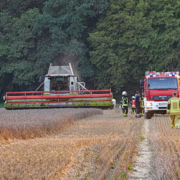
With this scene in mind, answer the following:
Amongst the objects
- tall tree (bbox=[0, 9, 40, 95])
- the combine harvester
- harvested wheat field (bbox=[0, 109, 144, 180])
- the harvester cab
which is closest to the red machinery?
the combine harvester

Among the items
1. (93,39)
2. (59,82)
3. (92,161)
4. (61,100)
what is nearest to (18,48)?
(93,39)

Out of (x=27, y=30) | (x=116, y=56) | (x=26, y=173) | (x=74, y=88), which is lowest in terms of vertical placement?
(x=26, y=173)

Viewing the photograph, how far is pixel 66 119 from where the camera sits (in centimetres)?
1956

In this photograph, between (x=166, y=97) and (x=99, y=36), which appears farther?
(x=99, y=36)

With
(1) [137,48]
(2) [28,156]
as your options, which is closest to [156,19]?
(1) [137,48]

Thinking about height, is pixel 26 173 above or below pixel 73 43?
below

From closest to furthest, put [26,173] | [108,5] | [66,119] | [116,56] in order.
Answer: [26,173] → [66,119] → [116,56] → [108,5]

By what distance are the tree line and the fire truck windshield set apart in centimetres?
1882

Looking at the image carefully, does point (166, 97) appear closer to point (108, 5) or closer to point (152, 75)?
point (152, 75)

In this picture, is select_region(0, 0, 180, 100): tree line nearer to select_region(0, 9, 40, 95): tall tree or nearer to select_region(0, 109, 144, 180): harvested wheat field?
select_region(0, 9, 40, 95): tall tree

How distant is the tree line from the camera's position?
149 feet

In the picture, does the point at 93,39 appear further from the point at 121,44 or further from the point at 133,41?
the point at 133,41

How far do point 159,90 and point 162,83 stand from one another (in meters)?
0.48

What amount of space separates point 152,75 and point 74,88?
1134 cm
